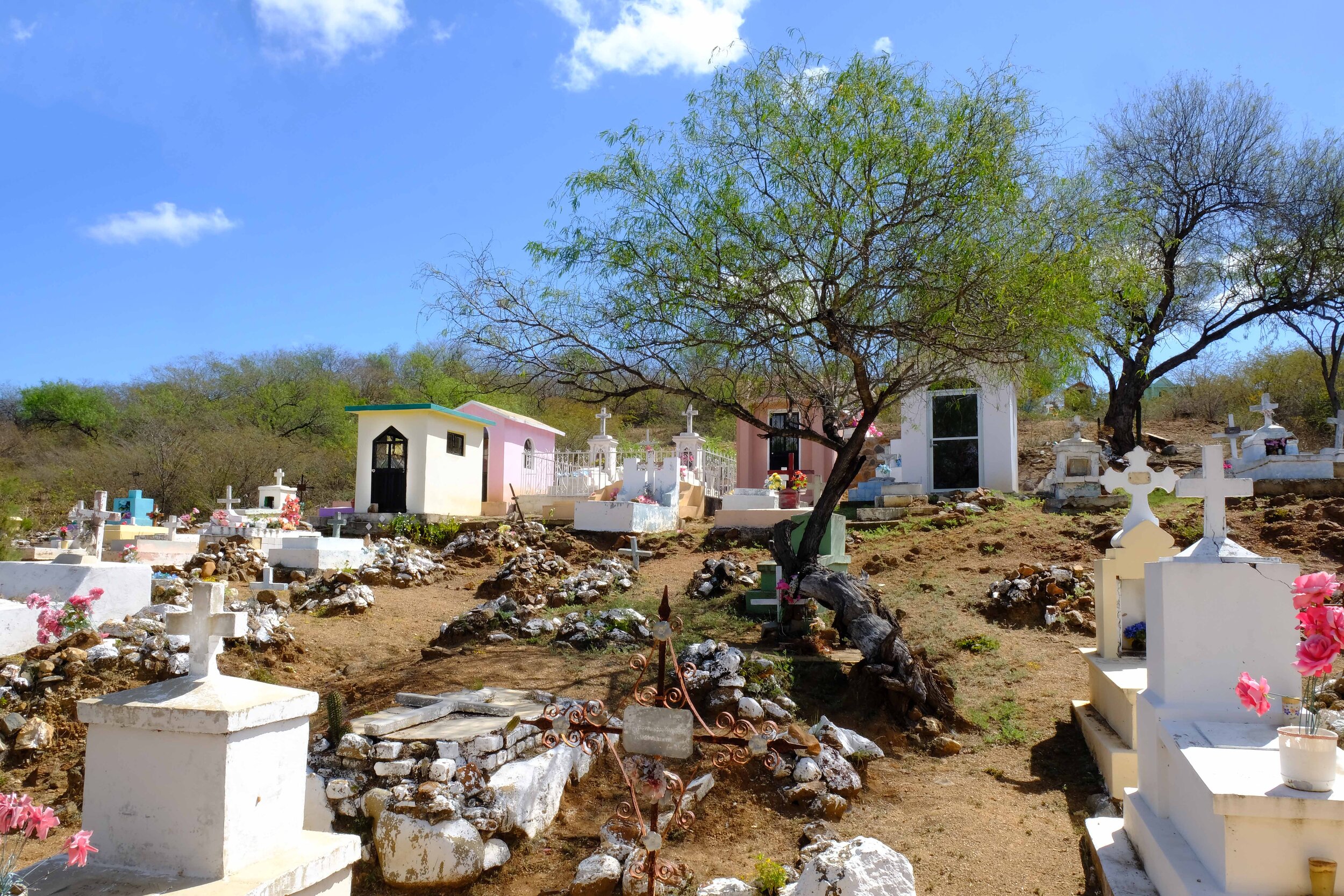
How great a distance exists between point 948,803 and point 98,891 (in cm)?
445

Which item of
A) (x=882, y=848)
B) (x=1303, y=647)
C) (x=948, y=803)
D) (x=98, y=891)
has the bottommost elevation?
(x=948, y=803)

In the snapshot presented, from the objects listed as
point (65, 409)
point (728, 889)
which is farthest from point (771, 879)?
point (65, 409)

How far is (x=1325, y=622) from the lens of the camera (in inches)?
103

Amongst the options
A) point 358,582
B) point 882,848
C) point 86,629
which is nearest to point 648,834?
point 882,848

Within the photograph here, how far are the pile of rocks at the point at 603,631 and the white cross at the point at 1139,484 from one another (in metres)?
4.18

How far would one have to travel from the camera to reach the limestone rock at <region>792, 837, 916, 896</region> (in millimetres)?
3572

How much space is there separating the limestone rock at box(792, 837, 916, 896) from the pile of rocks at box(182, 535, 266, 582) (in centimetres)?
1152

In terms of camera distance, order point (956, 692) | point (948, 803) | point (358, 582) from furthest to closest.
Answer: point (358, 582) → point (956, 692) → point (948, 803)

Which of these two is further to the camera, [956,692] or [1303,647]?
[956,692]

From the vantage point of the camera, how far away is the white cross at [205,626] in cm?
294

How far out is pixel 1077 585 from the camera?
Answer: 10031 millimetres

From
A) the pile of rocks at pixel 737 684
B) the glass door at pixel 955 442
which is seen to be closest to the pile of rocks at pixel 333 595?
the pile of rocks at pixel 737 684

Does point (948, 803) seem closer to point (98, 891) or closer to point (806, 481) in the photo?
point (98, 891)

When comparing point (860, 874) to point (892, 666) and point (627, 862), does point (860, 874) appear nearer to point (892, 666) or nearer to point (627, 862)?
point (627, 862)
